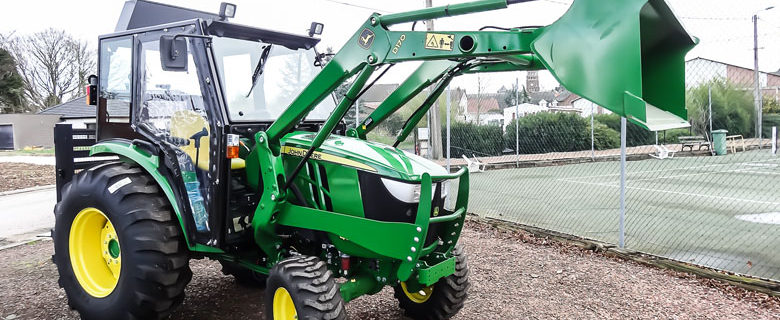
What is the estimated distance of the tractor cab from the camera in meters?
3.64

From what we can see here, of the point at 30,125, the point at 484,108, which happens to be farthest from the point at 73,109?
the point at 484,108

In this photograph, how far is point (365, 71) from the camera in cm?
316

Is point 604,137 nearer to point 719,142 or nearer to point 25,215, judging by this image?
point 719,142

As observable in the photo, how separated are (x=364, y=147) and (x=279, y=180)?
1.98ft

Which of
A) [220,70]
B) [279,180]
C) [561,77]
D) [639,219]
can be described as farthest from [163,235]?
[639,219]

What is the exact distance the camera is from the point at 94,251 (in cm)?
415

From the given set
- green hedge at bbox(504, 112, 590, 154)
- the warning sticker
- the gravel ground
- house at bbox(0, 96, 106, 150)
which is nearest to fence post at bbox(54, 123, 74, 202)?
the gravel ground

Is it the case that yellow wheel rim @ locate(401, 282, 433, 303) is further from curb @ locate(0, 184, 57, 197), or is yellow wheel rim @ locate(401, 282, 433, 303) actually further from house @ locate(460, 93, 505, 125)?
curb @ locate(0, 184, 57, 197)

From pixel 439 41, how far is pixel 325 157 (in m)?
1.11

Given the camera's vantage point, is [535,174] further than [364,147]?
Yes

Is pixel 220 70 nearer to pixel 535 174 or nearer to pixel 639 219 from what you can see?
pixel 639 219

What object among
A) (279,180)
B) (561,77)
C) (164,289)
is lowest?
(164,289)

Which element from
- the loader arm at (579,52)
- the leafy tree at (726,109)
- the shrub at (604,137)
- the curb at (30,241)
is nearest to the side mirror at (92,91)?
the loader arm at (579,52)

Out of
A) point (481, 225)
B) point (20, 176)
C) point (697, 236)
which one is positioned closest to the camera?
point (697, 236)
